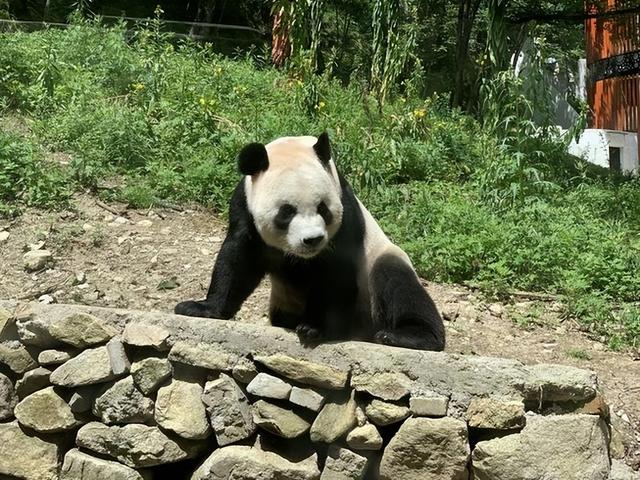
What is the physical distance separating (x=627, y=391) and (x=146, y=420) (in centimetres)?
272

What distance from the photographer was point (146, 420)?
3.87 m

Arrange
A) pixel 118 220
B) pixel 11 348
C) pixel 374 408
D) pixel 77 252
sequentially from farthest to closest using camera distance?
pixel 118 220 < pixel 77 252 < pixel 11 348 < pixel 374 408

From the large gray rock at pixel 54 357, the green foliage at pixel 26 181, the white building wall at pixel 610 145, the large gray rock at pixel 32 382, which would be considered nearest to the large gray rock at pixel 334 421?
the large gray rock at pixel 54 357

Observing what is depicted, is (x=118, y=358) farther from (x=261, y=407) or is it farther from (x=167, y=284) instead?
(x=167, y=284)

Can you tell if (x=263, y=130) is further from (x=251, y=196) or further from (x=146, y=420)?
(x=146, y=420)

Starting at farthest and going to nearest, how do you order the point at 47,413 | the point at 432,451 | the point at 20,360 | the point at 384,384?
the point at 20,360
the point at 47,413
the point at 384,384
the point at 432,451

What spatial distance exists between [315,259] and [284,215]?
1.01ft

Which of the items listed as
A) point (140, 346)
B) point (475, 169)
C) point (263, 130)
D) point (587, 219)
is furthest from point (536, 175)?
point (140, 346)

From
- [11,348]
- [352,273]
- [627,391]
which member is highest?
[352,273]

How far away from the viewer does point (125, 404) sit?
3865 millimetres

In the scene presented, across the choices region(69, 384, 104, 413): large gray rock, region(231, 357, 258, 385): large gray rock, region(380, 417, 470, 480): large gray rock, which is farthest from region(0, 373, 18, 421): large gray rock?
region(380, 417, 470, 480): large gray rock

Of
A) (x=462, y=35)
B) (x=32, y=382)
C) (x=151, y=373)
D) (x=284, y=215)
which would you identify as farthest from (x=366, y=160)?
(x=462, y=35)

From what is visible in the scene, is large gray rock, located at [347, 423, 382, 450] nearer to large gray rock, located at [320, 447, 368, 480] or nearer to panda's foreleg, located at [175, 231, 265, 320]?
large gray rock, located at [320, 447, 368, 480]

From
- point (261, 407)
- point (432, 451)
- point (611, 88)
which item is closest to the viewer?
point (432, 451)
